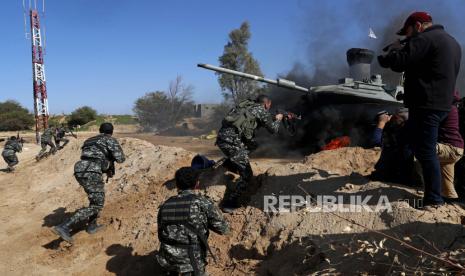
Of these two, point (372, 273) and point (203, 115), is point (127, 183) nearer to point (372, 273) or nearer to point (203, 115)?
point (372, 273)

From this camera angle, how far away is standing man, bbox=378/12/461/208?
3.51 metres

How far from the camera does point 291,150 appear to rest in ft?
40.9

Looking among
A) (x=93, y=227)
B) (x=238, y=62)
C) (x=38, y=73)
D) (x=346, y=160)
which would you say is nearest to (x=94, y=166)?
(x=93, y=227)

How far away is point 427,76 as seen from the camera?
3559 mm

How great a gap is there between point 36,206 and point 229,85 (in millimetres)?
25840

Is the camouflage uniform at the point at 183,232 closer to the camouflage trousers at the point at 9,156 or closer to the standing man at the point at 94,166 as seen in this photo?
the standing man at the point at 94,166

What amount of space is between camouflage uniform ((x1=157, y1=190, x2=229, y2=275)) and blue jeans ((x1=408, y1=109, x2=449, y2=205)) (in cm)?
200

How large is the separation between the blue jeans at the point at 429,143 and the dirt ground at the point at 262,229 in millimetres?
228

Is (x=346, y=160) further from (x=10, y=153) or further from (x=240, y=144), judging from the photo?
(x=10, y=153)

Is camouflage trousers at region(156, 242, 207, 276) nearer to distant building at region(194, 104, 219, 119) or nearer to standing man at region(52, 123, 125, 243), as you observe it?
standing man at region(52, 123, 125, 243)

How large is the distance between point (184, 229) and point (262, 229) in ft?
4.83

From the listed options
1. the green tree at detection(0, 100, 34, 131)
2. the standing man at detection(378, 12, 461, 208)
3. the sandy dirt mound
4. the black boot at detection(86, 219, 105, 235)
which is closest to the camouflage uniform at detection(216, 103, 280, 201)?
the sandy dirt mound

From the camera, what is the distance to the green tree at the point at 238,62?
33.3m
